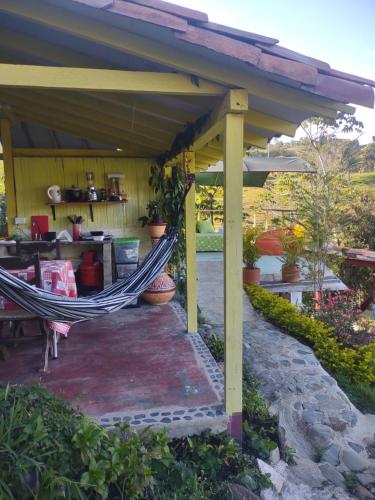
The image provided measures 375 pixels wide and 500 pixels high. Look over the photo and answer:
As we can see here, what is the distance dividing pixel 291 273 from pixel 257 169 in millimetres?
2146

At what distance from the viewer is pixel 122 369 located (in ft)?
9.25

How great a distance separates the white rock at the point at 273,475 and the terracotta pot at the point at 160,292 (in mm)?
2452

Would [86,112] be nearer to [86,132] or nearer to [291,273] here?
[86,132]

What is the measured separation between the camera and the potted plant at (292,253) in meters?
5.33

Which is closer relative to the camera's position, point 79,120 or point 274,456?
point 274,456

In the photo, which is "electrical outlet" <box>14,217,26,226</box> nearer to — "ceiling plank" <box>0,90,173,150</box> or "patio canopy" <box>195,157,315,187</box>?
"ceiling plank" <box>0,90,173,150</box>

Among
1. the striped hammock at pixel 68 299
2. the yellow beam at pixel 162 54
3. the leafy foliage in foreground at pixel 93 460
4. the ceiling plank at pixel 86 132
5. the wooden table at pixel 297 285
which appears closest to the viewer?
the leafy foliage in foreground at pixel 93 460

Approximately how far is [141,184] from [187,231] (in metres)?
1.90

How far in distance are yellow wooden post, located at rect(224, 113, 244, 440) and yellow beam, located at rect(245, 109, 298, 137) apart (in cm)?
31

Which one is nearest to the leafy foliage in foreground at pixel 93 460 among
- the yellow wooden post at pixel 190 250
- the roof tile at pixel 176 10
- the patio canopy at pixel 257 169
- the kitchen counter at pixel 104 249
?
the yellow wooden post at pixel 190 250

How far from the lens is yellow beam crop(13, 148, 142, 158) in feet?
15.5

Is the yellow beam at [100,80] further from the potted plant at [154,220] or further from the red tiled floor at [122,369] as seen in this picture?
the potted plant at [154,220]

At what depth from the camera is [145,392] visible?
97.4 inches

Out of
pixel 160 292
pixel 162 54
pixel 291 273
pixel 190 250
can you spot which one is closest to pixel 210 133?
pixel 162 54
